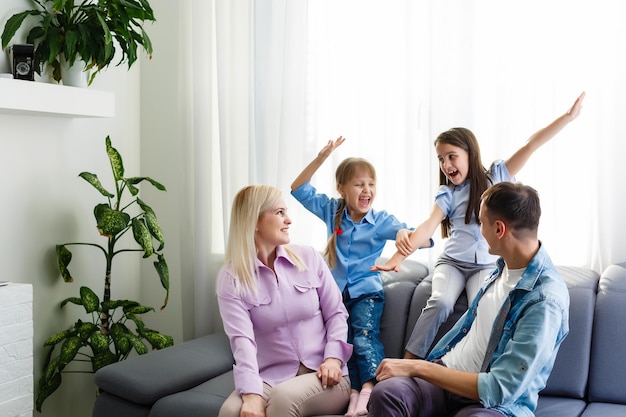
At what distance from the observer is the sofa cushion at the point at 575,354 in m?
2.81

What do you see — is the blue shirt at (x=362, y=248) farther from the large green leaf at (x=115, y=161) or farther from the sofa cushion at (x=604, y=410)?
the large green leaf at (x=115, y=161)

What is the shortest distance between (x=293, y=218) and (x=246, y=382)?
130 cm

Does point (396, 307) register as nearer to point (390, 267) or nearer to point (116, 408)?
point (390, 267)

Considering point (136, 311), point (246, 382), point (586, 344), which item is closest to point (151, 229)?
point (136, 311)

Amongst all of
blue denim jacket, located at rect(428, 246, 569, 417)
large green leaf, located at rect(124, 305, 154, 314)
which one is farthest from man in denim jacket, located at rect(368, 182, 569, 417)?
large green leaf, located at rect(124, 305, 154, 314)

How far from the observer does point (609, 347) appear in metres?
2.81

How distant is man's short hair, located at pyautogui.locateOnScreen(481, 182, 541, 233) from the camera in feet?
7.42

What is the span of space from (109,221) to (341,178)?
107cm

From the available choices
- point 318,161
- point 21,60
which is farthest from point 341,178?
point 21,60

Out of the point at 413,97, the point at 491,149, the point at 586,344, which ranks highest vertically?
the point at 413,97

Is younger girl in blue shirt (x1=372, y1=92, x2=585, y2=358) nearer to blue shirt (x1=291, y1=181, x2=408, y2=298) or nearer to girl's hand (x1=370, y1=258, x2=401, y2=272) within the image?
girl's hand (x1=370, y1=258, x2=401, y2=272)

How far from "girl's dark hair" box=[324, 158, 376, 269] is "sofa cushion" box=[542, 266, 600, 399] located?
0.94 meters

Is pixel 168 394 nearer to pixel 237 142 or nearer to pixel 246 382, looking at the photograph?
pixel 246 382

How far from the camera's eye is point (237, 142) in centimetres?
392
